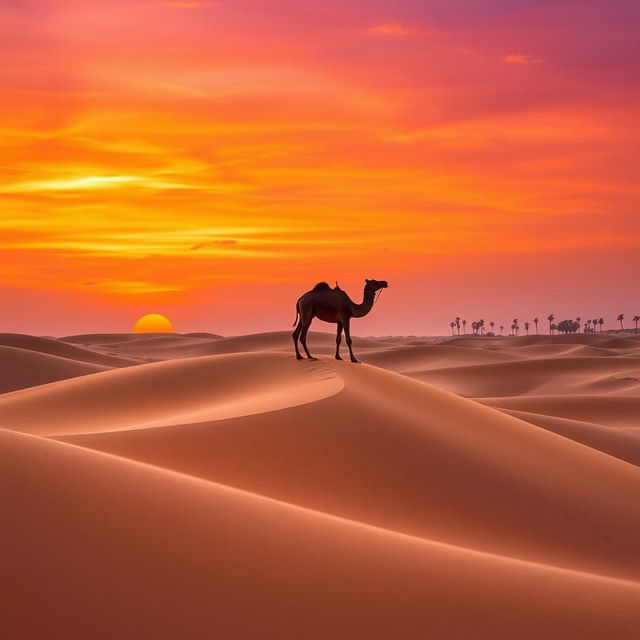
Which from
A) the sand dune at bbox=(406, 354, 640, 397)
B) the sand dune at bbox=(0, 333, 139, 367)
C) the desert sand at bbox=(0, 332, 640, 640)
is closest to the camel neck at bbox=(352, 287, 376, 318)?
the desert sand at bbox=(0, 332, 640, 640)

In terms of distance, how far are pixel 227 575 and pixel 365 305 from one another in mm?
12133

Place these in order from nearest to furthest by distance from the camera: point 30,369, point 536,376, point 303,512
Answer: point 303,512 < point 30,369 < point 536,376

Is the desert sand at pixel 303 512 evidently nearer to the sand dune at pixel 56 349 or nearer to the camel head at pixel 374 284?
the camel head at pixel 374 284

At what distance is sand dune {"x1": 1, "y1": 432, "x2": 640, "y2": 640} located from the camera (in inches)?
183

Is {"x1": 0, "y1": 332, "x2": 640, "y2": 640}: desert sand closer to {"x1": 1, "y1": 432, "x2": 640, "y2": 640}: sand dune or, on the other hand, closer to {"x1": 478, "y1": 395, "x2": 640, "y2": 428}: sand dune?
{"x1": 1, "y1": 432, "x2": 640, "y2": 640}: sand dune

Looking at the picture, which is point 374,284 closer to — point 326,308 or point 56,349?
point 326,308

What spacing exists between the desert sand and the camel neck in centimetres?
121

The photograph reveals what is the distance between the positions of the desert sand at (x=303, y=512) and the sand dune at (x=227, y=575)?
0.05ft

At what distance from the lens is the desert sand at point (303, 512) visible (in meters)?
4.86

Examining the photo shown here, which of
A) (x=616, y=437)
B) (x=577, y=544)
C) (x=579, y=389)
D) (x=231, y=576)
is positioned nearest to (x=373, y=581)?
(x=231, y=576)

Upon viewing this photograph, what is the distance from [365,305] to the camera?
17.0 meters

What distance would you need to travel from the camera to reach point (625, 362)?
5828 centimetres

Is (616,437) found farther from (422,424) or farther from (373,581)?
(373,581)

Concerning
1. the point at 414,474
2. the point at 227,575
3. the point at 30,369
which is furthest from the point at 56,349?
the point at 227,575
